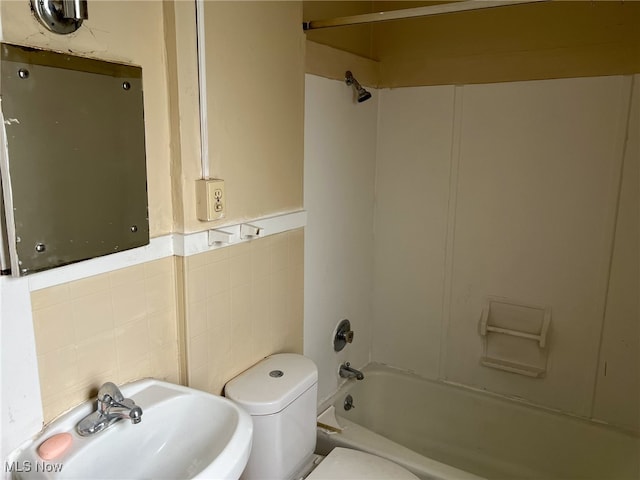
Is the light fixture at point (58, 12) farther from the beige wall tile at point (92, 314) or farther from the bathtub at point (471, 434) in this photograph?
the bathtub at point (471, 434)

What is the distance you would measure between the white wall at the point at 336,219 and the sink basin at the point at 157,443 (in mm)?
782

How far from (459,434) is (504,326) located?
546 mm

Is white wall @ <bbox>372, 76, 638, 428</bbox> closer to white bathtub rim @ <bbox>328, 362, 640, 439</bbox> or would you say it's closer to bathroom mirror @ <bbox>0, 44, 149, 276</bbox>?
white bathtub rim @ <bbox>328, 362, 640, 439</bbox>

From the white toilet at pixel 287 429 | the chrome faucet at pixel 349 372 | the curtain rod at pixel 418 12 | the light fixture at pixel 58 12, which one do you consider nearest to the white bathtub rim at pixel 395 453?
the white toilet at pixel 287 429

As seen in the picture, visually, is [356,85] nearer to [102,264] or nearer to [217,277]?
[217,277]

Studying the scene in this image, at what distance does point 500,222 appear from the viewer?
86.5 inches

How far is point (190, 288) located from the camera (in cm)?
140

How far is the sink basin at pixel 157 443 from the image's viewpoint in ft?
3.49

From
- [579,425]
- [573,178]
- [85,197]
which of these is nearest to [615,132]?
[573,178]

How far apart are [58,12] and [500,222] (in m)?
1.79

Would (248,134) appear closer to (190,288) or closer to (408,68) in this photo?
(190,288)

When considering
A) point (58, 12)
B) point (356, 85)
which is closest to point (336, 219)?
point (356, 85)

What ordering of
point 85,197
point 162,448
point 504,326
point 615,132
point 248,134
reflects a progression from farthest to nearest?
1. point 504,326
2. point 615,132
3. point 248,134
4. point 162,448
5. point 85,197

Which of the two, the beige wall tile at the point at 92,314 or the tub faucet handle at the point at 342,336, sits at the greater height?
the beige wall tile at the point at 92,314
